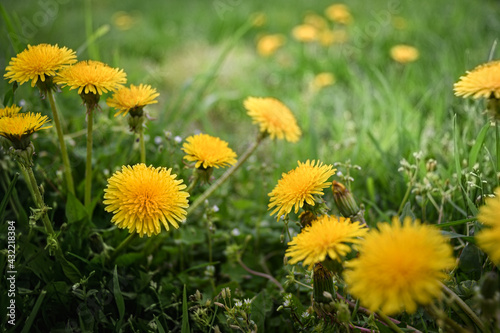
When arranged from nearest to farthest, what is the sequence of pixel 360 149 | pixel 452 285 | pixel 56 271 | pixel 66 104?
pixel 452 285
pixel 56 271
pixel 360 149
pixel 66 104

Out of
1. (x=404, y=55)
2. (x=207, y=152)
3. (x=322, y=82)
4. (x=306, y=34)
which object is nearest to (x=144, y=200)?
(x=207, y=152)

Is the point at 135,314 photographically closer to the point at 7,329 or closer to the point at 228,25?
the point at 7,329

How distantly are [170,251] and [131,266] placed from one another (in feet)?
0.40

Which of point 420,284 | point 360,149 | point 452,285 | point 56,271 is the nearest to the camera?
point 420,284

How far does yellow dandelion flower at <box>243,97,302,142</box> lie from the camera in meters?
1.15

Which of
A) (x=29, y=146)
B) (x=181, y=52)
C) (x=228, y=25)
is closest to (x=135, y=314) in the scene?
(x=29, y=146)

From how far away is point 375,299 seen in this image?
2.12ft

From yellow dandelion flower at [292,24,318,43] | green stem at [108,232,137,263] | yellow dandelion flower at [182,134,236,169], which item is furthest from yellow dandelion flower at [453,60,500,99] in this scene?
yellow dandelion flower at [292,24,318,43]

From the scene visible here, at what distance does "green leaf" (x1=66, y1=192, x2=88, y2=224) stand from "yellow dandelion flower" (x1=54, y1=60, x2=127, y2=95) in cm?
31

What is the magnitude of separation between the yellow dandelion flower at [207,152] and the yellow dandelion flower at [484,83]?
55cm

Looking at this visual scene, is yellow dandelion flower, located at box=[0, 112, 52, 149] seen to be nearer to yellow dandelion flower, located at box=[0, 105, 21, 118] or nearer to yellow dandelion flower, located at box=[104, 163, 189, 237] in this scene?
yellow dandelion flower, located at box=[0, 105, 21, 118]

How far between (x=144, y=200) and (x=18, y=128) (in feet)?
1.05

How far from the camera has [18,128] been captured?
91cm

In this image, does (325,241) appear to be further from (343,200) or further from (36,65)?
(36,65)
